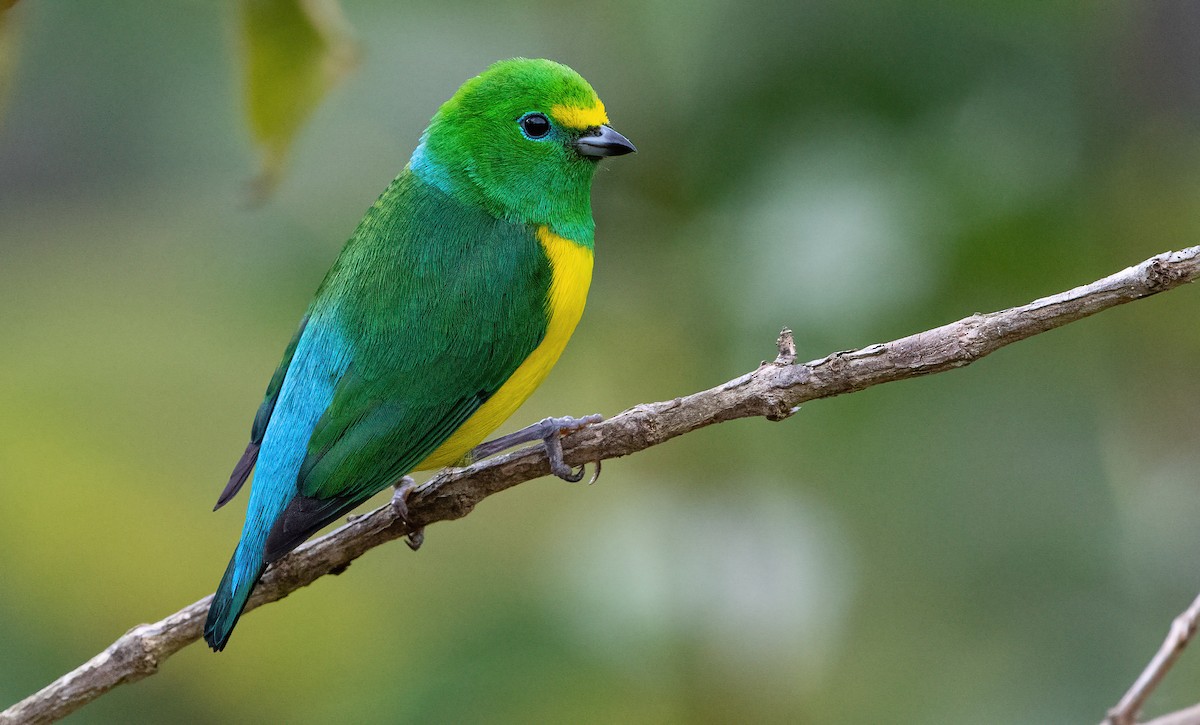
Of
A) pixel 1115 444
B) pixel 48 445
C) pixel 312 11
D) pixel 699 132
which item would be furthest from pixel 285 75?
pixel 48 445

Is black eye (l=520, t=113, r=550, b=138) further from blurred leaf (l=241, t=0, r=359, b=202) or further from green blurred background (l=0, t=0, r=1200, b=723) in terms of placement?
blurred leaf (l=241, t=0, r=359, b=202)

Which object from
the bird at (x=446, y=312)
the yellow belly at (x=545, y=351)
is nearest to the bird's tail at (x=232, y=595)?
the bird at (x=446, y=312)

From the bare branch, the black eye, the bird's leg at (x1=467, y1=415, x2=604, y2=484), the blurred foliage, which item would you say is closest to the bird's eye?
the black eye

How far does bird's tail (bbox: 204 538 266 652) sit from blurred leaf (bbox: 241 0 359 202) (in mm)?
888

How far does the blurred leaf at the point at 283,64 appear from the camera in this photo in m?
1.83

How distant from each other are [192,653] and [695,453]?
1749mm

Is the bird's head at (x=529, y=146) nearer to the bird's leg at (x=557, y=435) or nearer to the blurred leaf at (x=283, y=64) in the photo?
the bird's leg at (x=557, y=435)

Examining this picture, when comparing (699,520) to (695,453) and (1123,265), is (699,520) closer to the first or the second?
(695,453)

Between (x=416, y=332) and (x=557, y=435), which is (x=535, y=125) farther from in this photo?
(x=557, y=435)

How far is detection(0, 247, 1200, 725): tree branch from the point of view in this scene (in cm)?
208

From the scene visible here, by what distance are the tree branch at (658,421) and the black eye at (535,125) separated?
872 mm

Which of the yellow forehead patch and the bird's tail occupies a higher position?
the yellow forehead patch

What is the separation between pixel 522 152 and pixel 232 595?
1.28 meters

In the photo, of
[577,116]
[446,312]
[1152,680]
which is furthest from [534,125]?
[1152,680]
